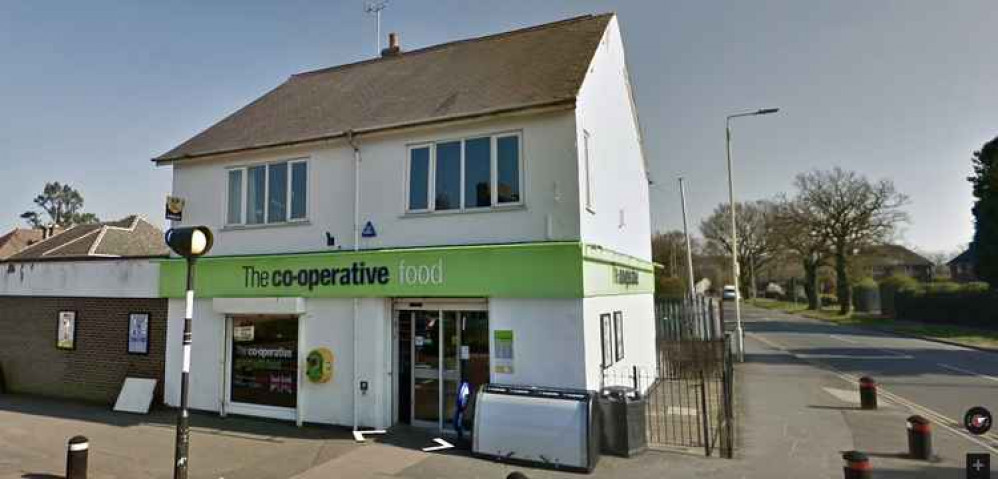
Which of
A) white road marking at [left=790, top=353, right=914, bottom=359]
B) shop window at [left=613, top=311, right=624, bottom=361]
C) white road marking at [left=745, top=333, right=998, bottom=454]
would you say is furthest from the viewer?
white road marking at [left=790, top=353, right=914, bottom=359]

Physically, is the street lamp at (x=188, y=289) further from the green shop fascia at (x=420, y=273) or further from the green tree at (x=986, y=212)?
the green tree at (x=986, y=212)

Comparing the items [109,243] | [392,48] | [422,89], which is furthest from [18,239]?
[422,89]

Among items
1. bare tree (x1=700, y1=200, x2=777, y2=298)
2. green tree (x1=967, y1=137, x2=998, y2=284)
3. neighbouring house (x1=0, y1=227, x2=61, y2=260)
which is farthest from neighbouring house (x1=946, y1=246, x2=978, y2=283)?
neighbouring house (x1=0, y1=227, x2=61, y2=260)

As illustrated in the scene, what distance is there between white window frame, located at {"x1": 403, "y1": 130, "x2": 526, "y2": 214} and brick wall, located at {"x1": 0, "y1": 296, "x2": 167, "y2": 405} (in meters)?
6.80

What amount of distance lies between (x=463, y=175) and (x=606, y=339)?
4044 millimetres

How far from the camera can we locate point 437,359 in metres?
9.99

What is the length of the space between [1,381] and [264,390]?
8620 mm

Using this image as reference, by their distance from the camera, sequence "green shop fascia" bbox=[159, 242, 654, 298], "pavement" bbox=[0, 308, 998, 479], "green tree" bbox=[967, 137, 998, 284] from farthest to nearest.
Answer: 1. "green tree" bbox=[967, 137, 998, 284]
2. "green shop fascia" bbox=[159, 242, 654, 298]
3. "pavement" bbox=[0, 308, 998, 479]

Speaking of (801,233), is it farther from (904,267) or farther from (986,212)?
(904,267)

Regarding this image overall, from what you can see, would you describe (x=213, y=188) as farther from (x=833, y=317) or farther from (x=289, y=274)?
(x=833, y=317)

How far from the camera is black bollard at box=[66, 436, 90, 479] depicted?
723 centimetres

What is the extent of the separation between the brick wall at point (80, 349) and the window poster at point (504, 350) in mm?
8082

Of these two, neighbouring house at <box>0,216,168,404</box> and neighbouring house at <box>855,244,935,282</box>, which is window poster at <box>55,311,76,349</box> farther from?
neighbouring house at <box>855,244,935,282</box>

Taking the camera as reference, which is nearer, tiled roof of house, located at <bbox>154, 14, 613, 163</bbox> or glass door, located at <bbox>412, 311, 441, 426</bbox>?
tiled roof of house, located at <bbox>154, 14, 613, 163</bbox>
